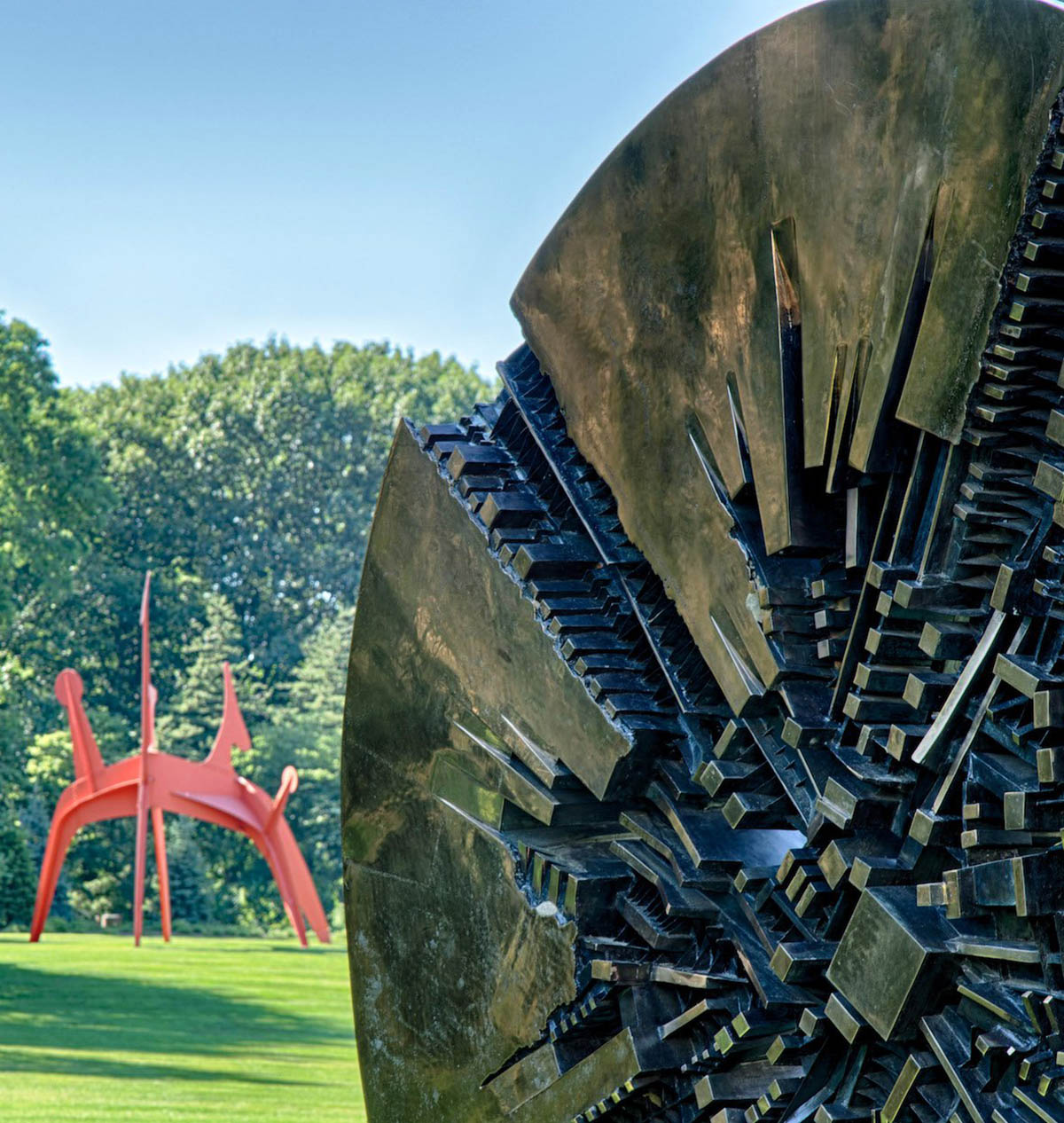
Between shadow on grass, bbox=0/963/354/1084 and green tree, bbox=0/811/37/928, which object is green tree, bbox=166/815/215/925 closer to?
green tree, bbox=0/811/37/928

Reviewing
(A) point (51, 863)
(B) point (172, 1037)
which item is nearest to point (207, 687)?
(A) point (51, 863)

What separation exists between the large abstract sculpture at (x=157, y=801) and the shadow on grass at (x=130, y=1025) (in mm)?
4349

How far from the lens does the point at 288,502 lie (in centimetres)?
3372

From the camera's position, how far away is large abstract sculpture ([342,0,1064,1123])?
2.00 metres

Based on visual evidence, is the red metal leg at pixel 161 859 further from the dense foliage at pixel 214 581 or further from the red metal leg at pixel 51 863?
the dense foliage at pixel 214 581

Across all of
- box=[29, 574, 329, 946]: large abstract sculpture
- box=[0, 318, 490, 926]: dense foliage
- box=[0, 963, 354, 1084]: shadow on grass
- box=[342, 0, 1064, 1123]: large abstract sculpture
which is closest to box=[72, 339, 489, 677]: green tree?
box=[0, 318, 490, 926]: dense foliage

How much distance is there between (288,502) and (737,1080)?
31846mm

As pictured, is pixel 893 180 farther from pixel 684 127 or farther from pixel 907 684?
pixel 907 684

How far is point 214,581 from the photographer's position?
3341cm

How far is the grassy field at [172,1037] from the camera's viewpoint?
22.8 feet

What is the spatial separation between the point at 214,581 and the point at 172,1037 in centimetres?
A: 2417

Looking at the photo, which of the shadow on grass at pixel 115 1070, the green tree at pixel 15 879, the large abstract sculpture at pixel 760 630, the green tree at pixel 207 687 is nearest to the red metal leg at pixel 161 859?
the green tree at pixel 15 879

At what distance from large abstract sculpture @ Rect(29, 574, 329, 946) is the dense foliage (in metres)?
3.69

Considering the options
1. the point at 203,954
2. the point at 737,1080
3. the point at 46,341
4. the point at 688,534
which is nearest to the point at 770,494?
the point at 688,534
